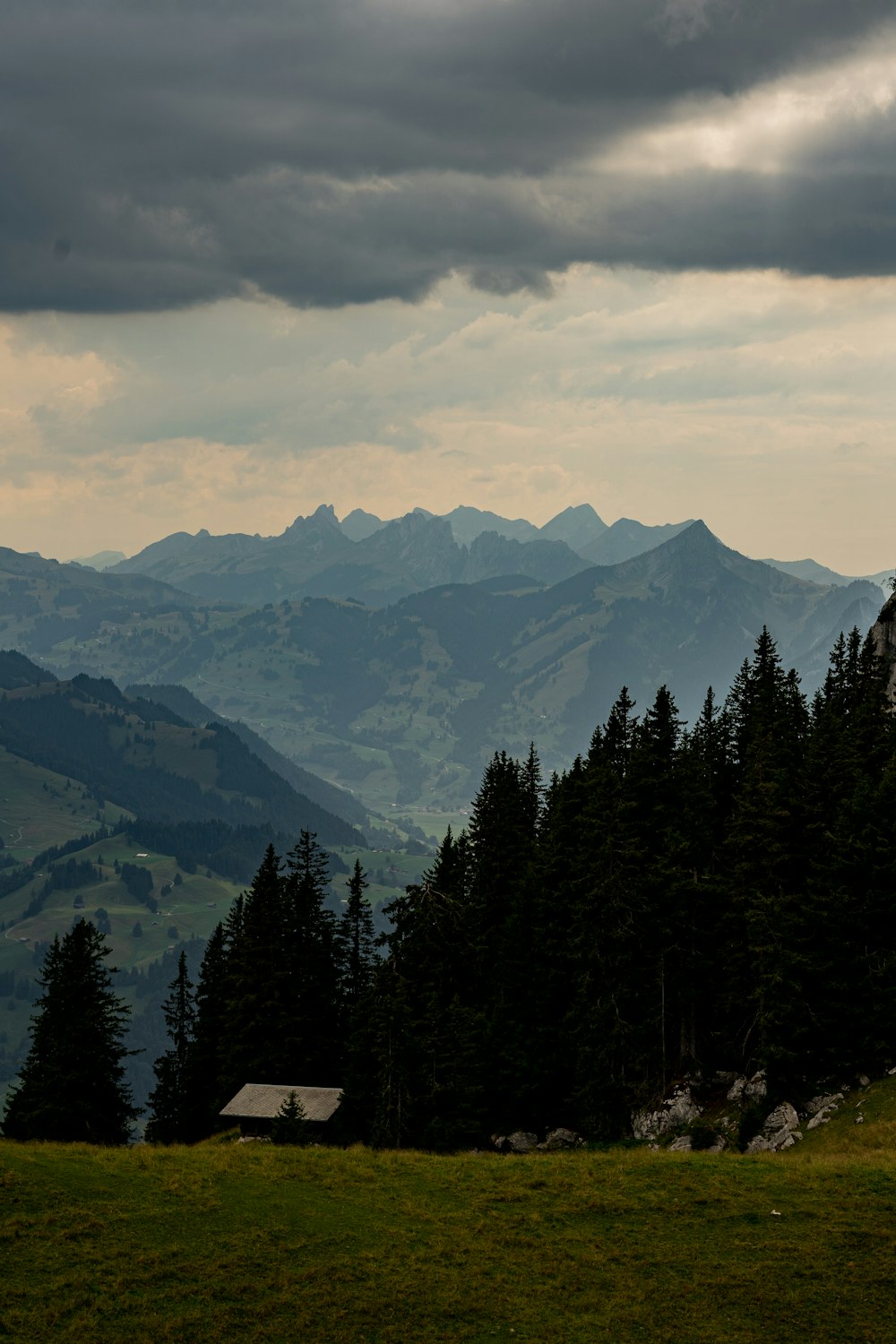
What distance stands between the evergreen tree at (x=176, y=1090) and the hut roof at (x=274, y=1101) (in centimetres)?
1981

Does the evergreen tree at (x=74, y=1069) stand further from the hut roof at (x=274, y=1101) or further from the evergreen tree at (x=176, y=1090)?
the evergreen tree at (x=176, y=1090)

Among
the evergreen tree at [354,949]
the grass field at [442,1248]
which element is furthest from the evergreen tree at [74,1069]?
the grass field at [442,1248]

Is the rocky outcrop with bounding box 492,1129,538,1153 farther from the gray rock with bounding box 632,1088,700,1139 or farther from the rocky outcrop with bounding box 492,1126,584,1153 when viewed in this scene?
the gray rock with bounding box 632,1088,700,1139

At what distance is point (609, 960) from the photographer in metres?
63.1

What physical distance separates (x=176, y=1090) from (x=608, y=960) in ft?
162

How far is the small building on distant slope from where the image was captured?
63344mm

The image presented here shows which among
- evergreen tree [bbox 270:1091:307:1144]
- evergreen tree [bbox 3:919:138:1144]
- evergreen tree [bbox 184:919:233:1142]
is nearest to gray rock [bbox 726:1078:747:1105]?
evergreen tree [bbox 270:1091:307:1144]

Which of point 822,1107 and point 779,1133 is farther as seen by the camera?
point 822,1107

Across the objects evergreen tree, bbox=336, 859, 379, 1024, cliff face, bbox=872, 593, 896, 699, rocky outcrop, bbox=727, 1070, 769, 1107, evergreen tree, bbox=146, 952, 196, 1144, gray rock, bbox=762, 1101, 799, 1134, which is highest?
cliff face, bbox=872, 593, 896, 699

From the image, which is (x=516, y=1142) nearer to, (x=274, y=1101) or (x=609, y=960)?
(x=609, y=960)

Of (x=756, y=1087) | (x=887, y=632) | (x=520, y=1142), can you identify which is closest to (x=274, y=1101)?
(x=520, y=1142)

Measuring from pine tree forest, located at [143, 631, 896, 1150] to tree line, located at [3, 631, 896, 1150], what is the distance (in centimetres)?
14

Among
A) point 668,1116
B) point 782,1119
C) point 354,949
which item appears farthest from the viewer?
point 354,949

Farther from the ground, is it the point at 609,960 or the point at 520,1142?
the point at 609,960
